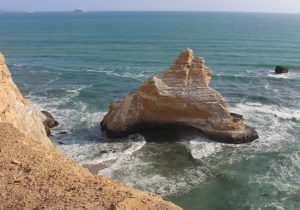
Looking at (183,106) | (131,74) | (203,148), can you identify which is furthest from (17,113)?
(131,74)

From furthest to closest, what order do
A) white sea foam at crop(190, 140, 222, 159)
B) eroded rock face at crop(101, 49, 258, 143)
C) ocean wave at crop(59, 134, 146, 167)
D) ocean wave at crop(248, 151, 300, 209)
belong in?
eroded rock face at crop(101, 49, 258, 143) < white sea foam at crop(190, 140, 222, 159) < ocean wave at crop(59, 134, 146, 167) < ocean wave at crop(248, 151, 300, 209)

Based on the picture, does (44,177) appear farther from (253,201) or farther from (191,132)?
(191,132)

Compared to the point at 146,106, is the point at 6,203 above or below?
above

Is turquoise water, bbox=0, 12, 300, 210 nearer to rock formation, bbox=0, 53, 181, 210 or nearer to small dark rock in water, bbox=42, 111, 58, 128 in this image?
small dark rock in water, bbox=42, 111, 58, 128

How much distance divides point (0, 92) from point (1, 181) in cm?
858

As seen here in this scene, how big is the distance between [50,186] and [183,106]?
20882mm

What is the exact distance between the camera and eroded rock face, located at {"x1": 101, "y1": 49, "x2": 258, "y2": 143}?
3303 centimetres

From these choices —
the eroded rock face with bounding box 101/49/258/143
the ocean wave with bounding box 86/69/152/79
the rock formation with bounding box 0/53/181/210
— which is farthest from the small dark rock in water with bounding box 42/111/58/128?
the ocean wave with bounding box 86/69/152/79

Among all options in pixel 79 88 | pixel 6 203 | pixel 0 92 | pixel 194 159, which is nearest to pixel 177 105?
pixel 194 159

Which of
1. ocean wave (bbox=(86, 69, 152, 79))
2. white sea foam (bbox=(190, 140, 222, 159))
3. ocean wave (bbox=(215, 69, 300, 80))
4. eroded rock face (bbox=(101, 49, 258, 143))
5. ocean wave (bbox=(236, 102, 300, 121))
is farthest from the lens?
ocean wave (bbox=(86, 69, 152, 79))

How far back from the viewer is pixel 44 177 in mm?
13648

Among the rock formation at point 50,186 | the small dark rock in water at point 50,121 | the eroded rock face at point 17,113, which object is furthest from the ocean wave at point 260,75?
the rock formation at point 50,186

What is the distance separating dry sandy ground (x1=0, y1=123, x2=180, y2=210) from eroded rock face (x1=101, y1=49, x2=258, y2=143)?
59.4 feet

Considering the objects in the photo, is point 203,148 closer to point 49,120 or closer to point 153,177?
point 153,177
